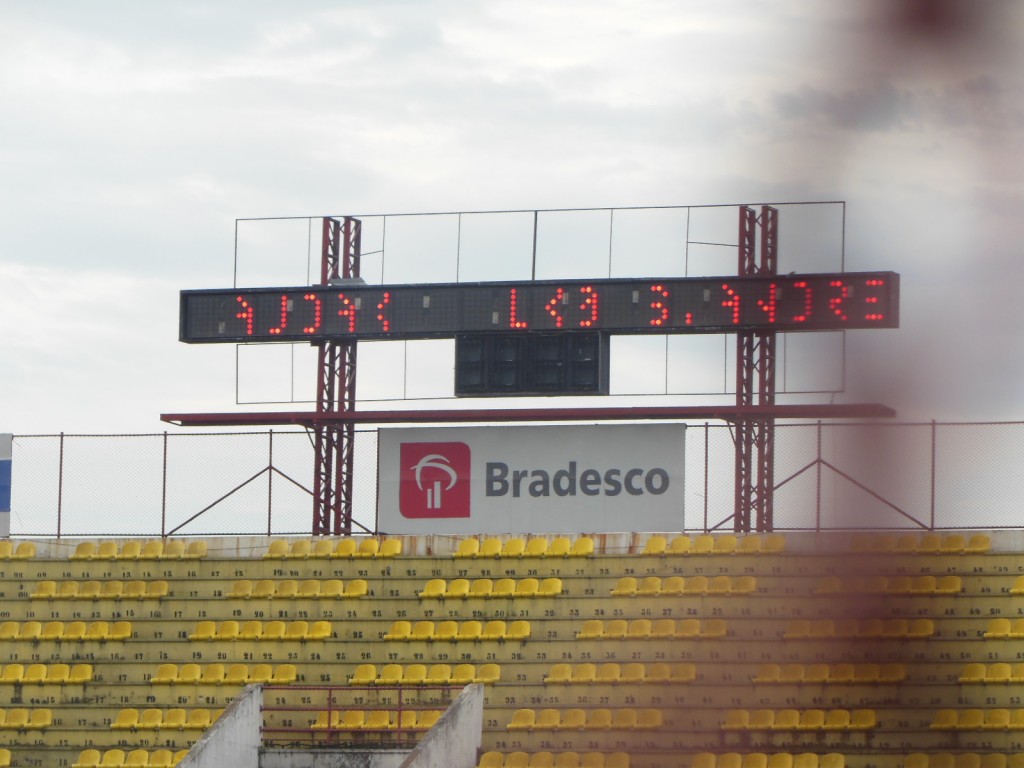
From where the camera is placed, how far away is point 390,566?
24.6m

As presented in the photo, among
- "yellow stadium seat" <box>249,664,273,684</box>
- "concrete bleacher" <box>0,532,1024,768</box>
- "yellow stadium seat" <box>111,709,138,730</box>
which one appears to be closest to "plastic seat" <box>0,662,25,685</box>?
"concrete bleacher" <box>0,532,1024,768</box>

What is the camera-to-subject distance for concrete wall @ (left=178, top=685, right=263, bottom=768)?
66.1ft

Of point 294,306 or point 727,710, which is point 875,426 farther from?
point 294,306

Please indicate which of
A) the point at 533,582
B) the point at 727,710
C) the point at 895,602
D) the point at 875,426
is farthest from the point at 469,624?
the point at 875,426

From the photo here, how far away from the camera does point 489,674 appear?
73.6ft

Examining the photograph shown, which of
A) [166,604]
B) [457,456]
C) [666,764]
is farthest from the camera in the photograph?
[457,456]

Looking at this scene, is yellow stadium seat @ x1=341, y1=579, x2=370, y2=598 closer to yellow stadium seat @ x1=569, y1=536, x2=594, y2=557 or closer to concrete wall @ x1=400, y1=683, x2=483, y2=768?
yellow stadium seat @ x1=569, y1=536, x2=594, y2=557

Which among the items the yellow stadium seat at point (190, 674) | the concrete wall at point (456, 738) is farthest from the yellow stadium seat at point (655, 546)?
the yellow stadium seat at point (190, 674)

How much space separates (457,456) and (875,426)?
2166 centimetres

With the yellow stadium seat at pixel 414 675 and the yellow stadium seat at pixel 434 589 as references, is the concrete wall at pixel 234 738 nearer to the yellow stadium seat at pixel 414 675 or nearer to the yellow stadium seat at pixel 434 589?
the yellow stadium seat at pixel 414 675

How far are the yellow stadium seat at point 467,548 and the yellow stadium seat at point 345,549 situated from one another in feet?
4.97

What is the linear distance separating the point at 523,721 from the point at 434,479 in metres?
6.31

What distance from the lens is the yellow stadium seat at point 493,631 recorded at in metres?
23.0

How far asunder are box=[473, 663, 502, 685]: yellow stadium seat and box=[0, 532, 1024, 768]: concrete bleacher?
0.08 feet
